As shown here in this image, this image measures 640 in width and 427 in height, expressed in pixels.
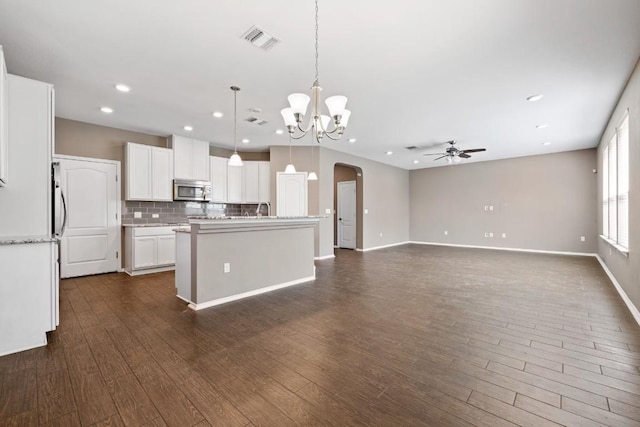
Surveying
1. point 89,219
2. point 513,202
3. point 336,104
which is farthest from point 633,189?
point 89,219

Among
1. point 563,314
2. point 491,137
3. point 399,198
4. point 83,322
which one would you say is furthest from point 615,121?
point 83,322

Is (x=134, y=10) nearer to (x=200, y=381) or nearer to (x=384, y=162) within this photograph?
(x=200, y=381)

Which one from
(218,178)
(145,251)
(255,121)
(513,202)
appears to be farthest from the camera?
(513,202)

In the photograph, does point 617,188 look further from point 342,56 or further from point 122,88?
point 122,88

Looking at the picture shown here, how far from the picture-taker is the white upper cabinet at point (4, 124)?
2.24 metres

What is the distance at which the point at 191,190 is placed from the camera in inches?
234

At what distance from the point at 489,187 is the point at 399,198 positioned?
2.78 meters

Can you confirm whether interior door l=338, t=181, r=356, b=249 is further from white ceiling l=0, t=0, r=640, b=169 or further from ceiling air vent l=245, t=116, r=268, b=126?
ceiling air vent l=245, t=116, r=268, b=126

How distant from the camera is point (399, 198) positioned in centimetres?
996

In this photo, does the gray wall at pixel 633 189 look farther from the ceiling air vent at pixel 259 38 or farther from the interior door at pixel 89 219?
the interior door at pixel 89 219

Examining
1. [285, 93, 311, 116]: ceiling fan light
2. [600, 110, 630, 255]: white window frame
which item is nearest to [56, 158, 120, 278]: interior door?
[285, 93, 311, 116]: ceiling fan light

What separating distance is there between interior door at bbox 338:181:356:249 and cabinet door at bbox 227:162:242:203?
3.67 meters

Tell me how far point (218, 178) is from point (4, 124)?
412 centimetres

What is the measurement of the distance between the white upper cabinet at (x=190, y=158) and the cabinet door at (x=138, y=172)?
497 mm
